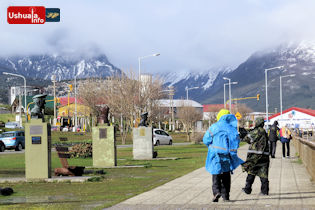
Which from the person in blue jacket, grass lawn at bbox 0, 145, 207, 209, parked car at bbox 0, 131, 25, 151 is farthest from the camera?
parked car at bbox 0, 131, 25, 151

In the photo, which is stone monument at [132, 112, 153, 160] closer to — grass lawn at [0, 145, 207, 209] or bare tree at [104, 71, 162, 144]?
grass lawn at [0, 145, 207, 209]

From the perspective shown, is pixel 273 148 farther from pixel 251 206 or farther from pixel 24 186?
pixel 251 206

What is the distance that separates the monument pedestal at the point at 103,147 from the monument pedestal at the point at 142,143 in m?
5.87

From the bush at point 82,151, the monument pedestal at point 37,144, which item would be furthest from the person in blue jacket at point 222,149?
the bush at point 82,151

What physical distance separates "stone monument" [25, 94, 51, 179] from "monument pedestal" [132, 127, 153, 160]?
38.9ft

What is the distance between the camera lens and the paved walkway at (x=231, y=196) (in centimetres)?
1090

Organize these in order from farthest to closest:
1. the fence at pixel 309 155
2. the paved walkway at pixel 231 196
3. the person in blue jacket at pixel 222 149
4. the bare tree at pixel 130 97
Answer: the bare tree at pixel 130 97 < the fence at pixel 309 155 < the person in blue jacket at pixel 222 149 < the paved walkway at pixel 231 196

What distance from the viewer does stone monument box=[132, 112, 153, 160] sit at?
28.3m

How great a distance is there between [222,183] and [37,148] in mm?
6857

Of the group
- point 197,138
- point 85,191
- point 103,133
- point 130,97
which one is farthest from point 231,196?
point 130,97

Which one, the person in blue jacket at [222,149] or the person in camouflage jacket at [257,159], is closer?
the person in blue jacket at [222,149]

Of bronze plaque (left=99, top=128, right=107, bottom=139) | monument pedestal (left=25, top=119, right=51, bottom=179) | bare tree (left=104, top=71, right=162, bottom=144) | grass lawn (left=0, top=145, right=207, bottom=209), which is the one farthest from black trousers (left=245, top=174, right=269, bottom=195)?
bare tree (left=104, top=71, right=162, bottom=144)

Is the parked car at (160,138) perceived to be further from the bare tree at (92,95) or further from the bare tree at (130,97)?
the bare tree at (92,95)

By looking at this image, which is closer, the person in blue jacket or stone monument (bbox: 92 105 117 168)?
the person in blue jacket
